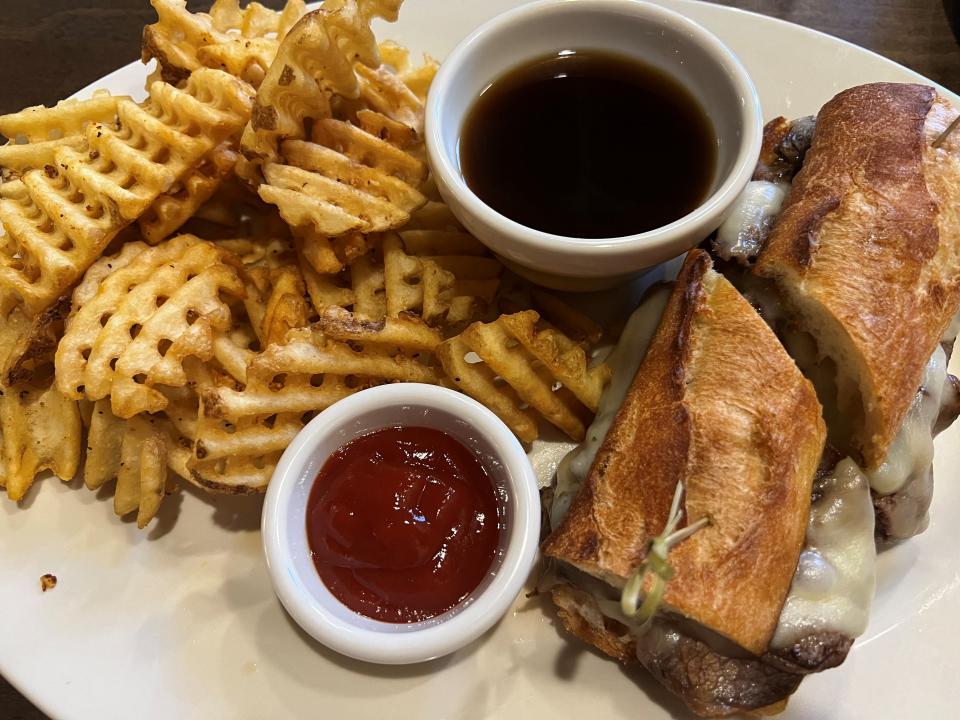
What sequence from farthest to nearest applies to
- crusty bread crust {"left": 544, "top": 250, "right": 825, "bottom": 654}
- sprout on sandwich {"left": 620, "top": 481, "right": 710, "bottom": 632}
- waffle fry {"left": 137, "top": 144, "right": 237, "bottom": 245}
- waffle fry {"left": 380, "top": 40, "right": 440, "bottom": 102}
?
waffle fry {"left": 380, "top": 40, "right": 440, "bottom": 102} < waffle fry {"left": 137, "top": 144, "right": 237, "bottom": 245} < crusty bread crust {"left": 544, "top": 250, "right": 825, "bottom": 654} < sprout on sandwich {"left": 620, "top": 481, "right": 710, "bottom": 632}

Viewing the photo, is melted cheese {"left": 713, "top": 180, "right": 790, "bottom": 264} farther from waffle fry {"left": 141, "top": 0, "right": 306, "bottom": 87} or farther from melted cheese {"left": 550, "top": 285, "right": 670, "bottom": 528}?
waffle fry {"left": 141, "top": 0, "right": 306, "bottom": 87}

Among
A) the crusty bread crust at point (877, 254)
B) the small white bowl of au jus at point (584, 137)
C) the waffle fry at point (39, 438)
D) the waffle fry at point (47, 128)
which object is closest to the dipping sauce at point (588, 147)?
the small white bowl of au jus at point (584, 137)

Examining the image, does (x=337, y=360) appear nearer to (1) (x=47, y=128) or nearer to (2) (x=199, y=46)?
(2) (x=199, y=46)

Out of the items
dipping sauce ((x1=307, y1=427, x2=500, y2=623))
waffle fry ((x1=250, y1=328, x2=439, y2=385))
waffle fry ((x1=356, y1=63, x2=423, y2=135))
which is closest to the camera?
dipping sauce ((x1=307, y1=427, x2=500, y2=623))

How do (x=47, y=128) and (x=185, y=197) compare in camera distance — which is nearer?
(x=185, y=197)

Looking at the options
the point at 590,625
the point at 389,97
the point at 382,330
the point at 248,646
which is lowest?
the point at 248,646

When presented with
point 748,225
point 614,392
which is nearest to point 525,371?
point 614,392

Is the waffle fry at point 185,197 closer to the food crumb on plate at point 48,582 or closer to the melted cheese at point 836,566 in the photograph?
the food crumb on plate at point 48,582

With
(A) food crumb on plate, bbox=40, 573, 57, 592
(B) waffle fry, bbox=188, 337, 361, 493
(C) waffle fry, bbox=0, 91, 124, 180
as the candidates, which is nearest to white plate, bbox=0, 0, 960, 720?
(A) food crumb on plate, bbox=40, 573, 57, 592
